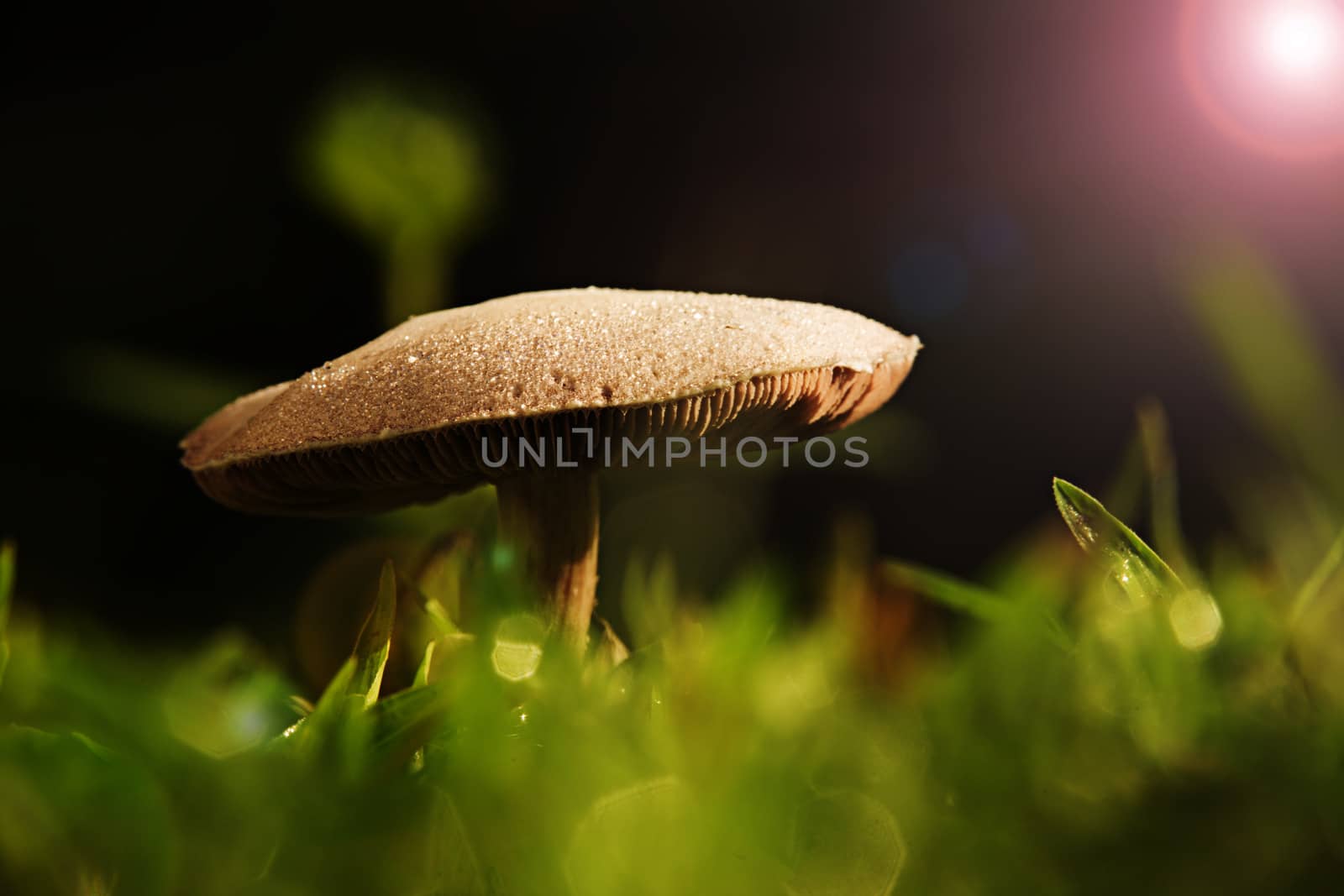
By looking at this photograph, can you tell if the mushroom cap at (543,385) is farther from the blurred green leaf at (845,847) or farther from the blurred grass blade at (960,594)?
the blurred green leaf at (845,847)

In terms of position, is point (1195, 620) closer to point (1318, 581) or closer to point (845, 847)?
point (1318, 581)

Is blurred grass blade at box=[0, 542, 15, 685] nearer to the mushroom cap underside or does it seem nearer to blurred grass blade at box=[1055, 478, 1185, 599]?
the mushroom cap underside

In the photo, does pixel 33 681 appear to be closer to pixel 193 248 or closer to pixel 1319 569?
pixel 1319 569

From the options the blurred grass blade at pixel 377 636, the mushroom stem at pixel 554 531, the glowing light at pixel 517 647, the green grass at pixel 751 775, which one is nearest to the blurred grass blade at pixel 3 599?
the green grass at pixel 751 775

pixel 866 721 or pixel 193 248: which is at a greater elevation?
pixel 866 721

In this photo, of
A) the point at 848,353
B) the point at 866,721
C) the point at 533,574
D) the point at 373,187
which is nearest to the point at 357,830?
the point at 866,721

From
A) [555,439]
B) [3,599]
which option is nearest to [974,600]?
[555,439]
